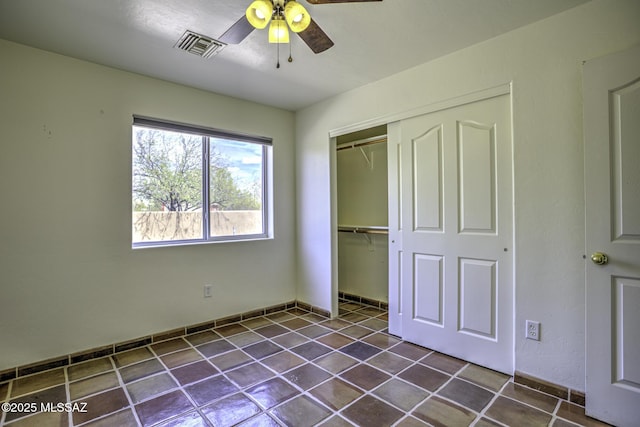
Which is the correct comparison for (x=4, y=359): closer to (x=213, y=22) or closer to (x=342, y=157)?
(x=213, y=22)

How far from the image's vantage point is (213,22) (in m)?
2.06

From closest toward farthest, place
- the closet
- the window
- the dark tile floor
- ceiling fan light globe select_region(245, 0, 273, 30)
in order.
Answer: ceiling fan light globe select_region(245, 0, 273, 30), the dark tile floor, the window, the closet

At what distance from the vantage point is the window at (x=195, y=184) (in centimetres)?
295

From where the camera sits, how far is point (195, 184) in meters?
3.26

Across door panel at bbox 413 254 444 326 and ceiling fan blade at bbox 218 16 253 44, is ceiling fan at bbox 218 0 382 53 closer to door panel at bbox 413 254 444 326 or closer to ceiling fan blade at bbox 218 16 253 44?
ceiling fan blade at bbox 218 16 253 44

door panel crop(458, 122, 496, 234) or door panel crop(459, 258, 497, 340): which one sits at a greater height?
door panel crop(458, 122, 496, 234)

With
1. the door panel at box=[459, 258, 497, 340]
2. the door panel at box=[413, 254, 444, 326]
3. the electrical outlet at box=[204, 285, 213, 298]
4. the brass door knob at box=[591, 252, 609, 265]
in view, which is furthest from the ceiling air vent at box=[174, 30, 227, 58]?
the brass door knob at box=[591, 252, 609, 265]

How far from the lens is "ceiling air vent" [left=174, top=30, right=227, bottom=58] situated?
222 centimetres

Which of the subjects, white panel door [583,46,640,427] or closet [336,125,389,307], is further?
closet [336,125,389,307]

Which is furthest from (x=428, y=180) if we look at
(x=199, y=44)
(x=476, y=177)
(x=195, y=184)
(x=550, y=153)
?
(x=195, y=184)

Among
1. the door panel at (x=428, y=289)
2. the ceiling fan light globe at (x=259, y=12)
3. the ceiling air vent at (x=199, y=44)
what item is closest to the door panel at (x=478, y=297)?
the door panel at (x=428, y=289)

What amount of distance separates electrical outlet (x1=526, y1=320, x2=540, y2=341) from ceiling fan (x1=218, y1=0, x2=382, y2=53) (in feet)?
7.09

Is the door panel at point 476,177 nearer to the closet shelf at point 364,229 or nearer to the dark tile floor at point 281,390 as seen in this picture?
the dark tile floor at point 281,390

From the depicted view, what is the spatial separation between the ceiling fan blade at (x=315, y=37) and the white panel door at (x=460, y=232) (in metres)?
1.18
